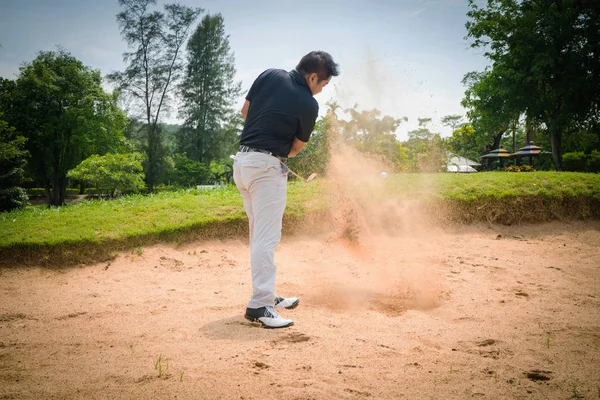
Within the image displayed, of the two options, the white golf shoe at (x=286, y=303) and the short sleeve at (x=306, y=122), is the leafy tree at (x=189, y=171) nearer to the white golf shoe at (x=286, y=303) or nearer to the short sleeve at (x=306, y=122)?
the white golf shoe at (x=286, y=303)

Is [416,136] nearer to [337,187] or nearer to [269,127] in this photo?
[337,187]

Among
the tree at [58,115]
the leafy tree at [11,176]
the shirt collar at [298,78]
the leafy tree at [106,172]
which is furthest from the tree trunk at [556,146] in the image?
the tree at [58,115]

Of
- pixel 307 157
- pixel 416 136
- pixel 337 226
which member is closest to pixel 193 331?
pixel 337 226

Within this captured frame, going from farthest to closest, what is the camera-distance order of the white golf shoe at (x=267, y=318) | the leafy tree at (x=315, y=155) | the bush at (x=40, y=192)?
the bush at (x=40, y=192)
the leafy tree at (x=315, y=155)
the white golf shoe at (x=267, y=318)

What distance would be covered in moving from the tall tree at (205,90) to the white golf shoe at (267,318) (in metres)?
39.0

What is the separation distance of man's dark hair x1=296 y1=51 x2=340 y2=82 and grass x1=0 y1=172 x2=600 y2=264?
4307mm

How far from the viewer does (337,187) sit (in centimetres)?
843

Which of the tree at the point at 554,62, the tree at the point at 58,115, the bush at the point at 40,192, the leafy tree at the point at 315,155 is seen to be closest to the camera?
the leafy tree at the point at 315,155

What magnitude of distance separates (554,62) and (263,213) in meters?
27.3

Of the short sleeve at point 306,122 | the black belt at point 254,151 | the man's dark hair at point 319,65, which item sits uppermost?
the man's dark hair at point 319,65

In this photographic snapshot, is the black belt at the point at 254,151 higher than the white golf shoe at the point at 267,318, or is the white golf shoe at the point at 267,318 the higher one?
the black belt at the point at 254,151

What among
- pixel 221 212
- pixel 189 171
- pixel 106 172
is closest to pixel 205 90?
pixel 189 171

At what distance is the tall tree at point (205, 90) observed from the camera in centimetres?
4009

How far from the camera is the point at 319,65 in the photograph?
396 cm
